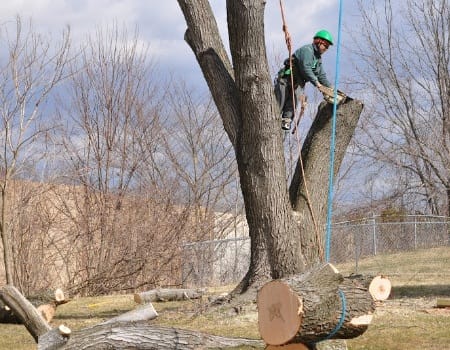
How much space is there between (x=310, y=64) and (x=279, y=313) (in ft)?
15.0

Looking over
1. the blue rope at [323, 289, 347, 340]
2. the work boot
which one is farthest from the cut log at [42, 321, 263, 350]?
the work boot

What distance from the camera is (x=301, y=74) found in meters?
9.34

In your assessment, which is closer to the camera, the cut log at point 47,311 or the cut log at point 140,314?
the cut log at point 140,314

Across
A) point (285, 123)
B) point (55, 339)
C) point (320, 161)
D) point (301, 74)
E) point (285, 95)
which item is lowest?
point (55, 339)

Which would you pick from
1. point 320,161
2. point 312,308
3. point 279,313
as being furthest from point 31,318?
point 320,161

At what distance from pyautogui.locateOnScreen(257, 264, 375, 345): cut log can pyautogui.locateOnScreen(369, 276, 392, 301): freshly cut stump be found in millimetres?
2097

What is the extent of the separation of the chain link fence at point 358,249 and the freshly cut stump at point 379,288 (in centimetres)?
695

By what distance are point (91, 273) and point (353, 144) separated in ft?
46.7

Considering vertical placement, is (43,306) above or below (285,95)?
below

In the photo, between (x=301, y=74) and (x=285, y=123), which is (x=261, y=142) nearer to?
(x=285, y=123)

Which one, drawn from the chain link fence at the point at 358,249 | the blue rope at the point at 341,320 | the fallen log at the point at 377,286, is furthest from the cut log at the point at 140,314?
the chain link fence at the point at 358,249

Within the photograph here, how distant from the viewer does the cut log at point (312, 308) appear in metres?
5.13

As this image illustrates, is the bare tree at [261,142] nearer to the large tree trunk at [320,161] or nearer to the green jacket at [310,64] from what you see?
the large tree trunk at [320,161]

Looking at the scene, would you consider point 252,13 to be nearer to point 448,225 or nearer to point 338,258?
point 338,258
